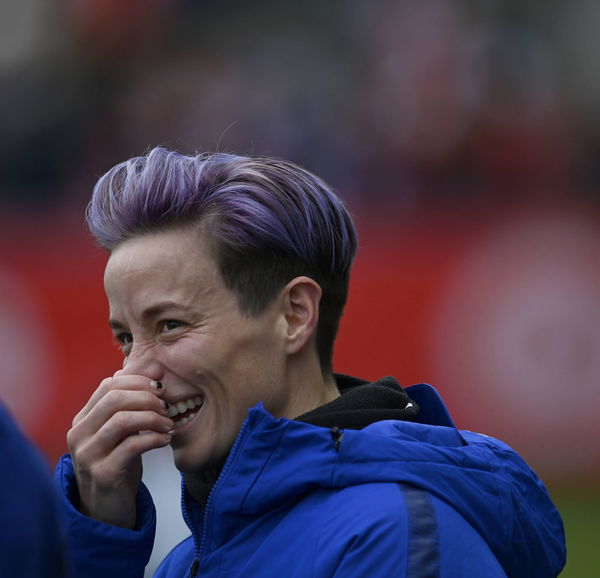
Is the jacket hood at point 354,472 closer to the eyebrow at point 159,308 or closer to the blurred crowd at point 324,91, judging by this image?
the eyebrow at point 159,308

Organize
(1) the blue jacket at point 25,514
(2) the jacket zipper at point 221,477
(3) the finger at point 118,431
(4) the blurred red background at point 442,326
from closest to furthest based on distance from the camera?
(1) the blue jacket at point 25,514
(2) the jacket zipper at point 221,477
(3) the finger at point 118,431
(4) the blurred red background at point 442,326

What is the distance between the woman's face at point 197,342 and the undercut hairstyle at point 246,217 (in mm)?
41

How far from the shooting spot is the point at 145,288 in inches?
86.4

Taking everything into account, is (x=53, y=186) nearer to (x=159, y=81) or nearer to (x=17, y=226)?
(x=17, y=226)

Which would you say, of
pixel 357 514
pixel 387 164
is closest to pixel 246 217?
pixel 357 514

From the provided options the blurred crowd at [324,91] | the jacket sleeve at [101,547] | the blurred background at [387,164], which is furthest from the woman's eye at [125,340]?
the blurred crowd at [324,91]

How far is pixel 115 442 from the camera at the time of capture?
2131 millimetres

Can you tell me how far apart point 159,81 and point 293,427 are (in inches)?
311

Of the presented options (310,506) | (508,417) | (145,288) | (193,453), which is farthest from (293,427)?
(508,417)

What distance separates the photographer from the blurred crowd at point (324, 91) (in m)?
9.02

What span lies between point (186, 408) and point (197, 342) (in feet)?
0.47

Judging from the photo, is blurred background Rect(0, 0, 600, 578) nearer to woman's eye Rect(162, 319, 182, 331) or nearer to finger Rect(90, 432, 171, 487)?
woman's eye Rect(162, 319, 182, 331)

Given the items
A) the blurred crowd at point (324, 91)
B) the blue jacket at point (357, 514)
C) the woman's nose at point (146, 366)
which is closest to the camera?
the blue jacket at point (357, 514)

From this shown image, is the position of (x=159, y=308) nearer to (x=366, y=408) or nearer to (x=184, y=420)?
(x=184, y=420)
